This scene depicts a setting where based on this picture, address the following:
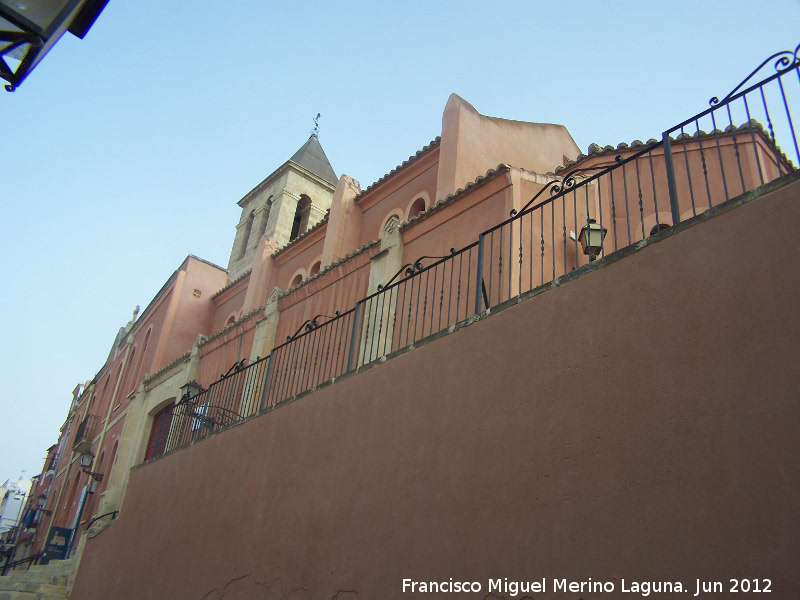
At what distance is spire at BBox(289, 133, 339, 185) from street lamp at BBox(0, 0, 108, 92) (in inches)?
903

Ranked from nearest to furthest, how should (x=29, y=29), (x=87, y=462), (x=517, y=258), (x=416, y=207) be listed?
(x=29, y=29) → (x=517, y=258) → (x=416, y=207) → (x=87, y=462)

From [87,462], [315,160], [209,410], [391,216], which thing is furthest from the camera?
[315,160]

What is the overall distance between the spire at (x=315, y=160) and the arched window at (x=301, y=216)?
113 cm

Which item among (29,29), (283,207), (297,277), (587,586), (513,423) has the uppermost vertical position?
(283,207)

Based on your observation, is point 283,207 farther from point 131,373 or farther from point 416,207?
point 416,207

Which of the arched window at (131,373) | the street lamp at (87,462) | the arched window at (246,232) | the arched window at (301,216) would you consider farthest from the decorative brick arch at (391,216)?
the street lamp at (87,462)

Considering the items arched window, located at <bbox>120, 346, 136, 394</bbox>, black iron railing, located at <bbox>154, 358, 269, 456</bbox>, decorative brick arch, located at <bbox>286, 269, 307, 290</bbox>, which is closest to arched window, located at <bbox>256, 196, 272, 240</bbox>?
arched window, located at <bbox>120, 346, 136, 394</bbox>

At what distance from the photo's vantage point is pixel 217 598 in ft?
24.9

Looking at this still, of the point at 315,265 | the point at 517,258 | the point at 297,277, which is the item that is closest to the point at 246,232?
the point at 297,277

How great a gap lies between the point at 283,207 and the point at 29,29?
21473 mm

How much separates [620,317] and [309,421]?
12.8ft

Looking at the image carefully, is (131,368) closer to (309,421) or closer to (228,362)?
(228,362)

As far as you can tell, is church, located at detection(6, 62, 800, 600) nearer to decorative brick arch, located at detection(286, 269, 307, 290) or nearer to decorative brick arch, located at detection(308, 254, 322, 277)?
decorative brick arch, located at detection(308, 254, 322, 277)

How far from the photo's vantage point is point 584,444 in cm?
452
